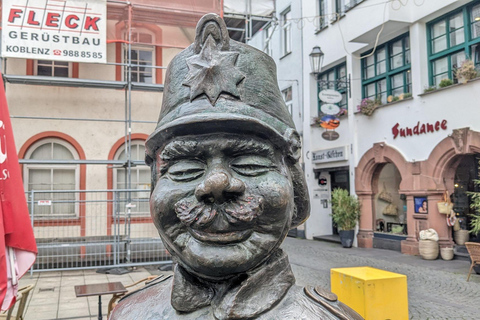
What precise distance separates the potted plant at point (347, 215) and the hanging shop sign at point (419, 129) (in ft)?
7.66

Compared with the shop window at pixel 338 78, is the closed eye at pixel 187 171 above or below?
below

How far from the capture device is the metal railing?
9.20 metres

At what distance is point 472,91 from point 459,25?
176 centimetres

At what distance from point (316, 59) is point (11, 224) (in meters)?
11.9

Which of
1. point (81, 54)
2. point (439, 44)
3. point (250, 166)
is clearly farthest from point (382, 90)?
point (250, 166)

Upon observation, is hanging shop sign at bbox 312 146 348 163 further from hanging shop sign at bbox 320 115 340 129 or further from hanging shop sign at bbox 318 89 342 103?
hanging shop sign at bbox 318 89 342 103

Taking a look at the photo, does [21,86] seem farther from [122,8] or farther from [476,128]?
[476,128]

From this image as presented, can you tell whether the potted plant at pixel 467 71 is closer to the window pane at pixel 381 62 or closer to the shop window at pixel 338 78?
the window pane at pixel 381 62

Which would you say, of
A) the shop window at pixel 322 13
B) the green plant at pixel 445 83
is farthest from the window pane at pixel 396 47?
the shop window at pixel 322 13

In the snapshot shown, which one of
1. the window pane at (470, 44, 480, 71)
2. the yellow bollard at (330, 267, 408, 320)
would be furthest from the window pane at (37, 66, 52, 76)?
the window pane at (470, 44, 480, 71)

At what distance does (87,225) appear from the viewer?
991cm

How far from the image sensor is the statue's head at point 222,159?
54.3 inches

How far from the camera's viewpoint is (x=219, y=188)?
135 cm

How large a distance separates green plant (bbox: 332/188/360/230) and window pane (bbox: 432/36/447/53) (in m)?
4.64
